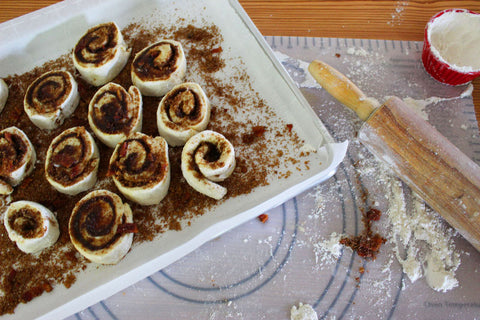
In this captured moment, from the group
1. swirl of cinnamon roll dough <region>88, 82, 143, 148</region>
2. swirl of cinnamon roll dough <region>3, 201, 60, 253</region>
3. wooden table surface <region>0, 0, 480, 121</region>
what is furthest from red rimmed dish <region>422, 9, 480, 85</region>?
swirl of cinnamon roll dough <region>3, 201, 60, 253</region>

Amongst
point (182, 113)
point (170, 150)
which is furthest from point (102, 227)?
point (182, 113)

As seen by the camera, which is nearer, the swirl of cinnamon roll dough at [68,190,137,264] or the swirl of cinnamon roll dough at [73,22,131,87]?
the swirl of cinnamon roll dough at [68,190,137,264]

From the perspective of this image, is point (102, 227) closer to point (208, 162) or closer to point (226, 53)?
point (208, 162)

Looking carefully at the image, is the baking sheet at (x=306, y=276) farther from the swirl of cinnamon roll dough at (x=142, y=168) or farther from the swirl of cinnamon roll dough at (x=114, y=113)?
the swirl of cinnamon roll dough at (x=114, y=113)

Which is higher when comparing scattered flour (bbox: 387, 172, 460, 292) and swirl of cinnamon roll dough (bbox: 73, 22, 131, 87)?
swirl of cinnamon roll dough (bbox: 73, 22, 131, 87)

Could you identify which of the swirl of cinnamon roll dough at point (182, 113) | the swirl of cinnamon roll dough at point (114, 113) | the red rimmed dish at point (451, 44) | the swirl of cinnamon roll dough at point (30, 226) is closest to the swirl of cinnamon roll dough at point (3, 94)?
the swirl of cinnamon roll dough at point (114, 113)

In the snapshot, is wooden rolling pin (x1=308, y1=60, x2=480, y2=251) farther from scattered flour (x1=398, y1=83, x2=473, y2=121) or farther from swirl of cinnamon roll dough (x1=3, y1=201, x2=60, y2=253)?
swirl of cinnamon roll dough (x1=3, y1=201, x2=60, y2=253)

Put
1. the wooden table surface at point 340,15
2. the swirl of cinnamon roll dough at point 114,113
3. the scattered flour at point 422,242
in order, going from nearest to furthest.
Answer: the scattered flour at point 422,242
the swirl of cinnamon roll dough at point 114,113
the wooden table surface at point 340,15
